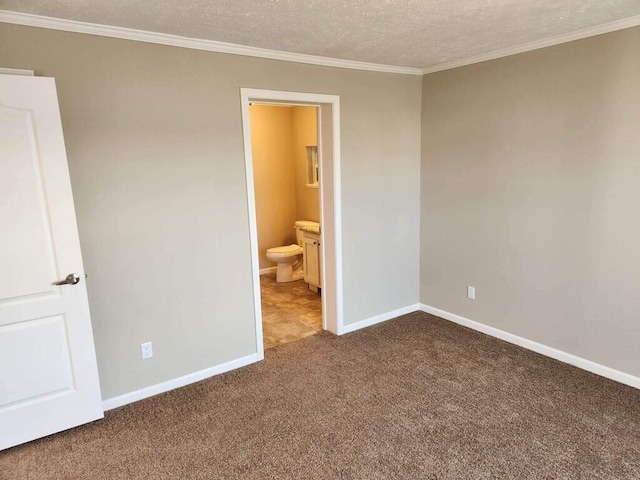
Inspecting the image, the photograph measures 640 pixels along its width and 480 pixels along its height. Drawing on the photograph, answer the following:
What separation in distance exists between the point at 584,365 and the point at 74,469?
3.46 metres

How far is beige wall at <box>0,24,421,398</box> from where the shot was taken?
247 centimetres

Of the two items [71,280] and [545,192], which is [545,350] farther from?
[71,280]

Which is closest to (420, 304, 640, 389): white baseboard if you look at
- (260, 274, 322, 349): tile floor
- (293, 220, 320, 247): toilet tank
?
(260, 274, 322, 349): tile floor

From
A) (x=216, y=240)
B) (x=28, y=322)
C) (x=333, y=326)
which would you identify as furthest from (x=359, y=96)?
(x=28, y=322)

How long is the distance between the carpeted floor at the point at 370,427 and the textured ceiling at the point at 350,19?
7.92 ft

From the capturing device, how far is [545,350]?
131 inches

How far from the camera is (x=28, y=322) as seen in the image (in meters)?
2.34

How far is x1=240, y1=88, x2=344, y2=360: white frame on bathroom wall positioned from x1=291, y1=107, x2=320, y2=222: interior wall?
1.84 metres

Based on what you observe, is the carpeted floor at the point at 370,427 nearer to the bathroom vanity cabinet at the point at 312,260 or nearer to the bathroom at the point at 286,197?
the bathroom vanity cabinet at the point at 312,260

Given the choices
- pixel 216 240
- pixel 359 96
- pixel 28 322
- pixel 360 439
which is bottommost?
pixel 360 439

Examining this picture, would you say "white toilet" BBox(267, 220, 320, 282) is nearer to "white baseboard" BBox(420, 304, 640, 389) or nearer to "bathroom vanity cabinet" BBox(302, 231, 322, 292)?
"bathroom vanity cabinet" BBox(302, 231, 322, 292)

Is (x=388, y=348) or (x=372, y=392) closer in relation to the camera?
(x=372, y=392)

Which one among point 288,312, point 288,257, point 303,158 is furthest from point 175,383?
point 303,158

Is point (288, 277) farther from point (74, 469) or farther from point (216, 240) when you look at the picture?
point (74, 469)
